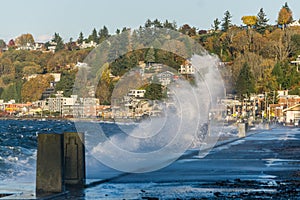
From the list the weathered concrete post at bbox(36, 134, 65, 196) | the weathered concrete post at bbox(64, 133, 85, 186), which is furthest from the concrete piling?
the weathered concrete post at bbox(64, 133, 85, 186)

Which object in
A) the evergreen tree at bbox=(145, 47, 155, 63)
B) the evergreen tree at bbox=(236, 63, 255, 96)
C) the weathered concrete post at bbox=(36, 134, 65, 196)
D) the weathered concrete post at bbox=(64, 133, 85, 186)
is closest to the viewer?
the weathered concrete post at bbox=(36, 134, 65, 196)

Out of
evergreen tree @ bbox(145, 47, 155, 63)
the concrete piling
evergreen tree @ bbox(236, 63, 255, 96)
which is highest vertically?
evergreen tree @ bbox(145, 47, 155, 63)

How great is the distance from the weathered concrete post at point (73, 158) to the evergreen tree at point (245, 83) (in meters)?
134

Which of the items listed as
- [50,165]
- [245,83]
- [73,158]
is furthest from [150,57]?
[50,165]

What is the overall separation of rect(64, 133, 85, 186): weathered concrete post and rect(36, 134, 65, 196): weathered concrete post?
107 centimetres

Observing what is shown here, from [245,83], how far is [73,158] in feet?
451

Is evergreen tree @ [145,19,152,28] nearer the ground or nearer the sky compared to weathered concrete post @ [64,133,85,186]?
nearer the sky

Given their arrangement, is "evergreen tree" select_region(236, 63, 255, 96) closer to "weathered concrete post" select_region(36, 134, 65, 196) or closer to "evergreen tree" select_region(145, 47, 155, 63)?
"evergreen tree" select_region(145, 47, 155, 63)

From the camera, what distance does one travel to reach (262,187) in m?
14.6

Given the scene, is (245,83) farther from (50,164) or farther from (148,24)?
(50,164)

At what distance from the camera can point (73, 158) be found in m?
14.7

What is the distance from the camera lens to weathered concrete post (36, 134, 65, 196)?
13.5 metres

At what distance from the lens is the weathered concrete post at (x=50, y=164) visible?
44.3ft

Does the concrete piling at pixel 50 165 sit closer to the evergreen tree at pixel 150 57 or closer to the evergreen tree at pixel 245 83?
the evergreen tree at pixel 150 57
